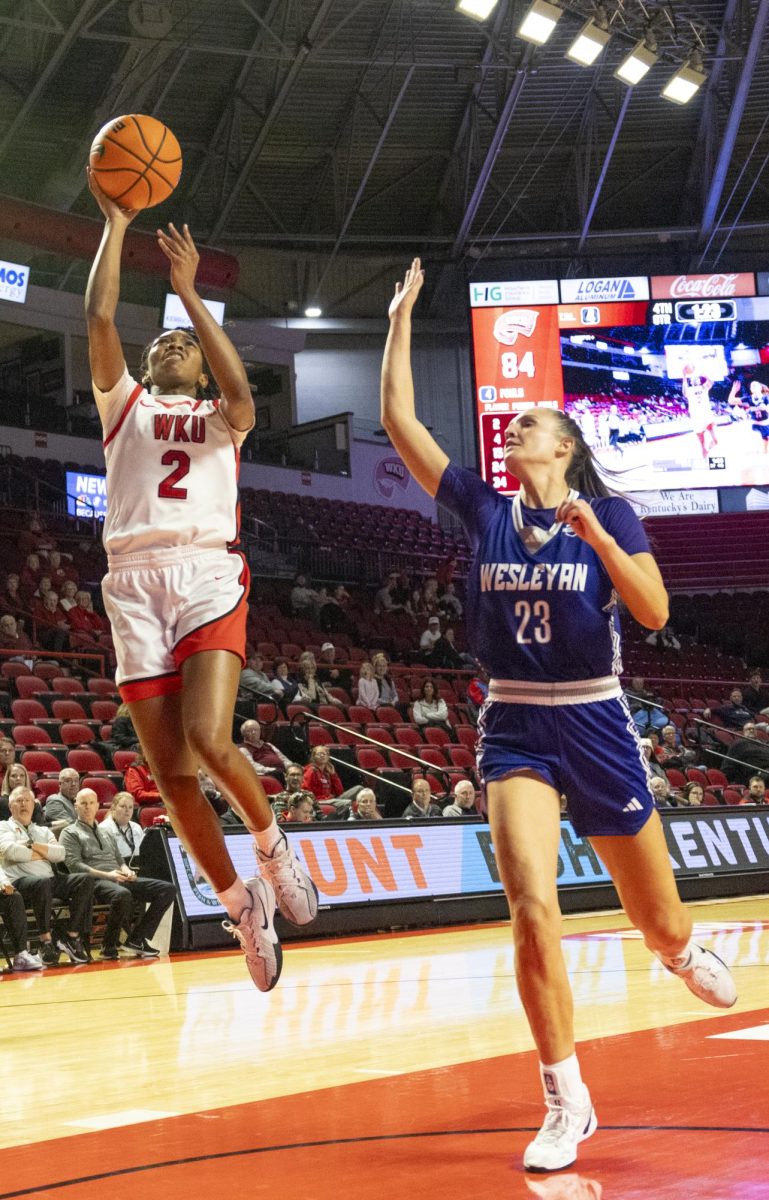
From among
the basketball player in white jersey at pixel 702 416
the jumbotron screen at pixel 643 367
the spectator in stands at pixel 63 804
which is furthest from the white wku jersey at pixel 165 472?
the basketball player in white jersey at pixel 702 416

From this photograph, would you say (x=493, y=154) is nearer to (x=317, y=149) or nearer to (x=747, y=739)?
(x=317, y=149)

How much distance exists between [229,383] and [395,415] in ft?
2.15

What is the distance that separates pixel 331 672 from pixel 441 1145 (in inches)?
552

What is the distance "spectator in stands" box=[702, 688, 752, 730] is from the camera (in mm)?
20703

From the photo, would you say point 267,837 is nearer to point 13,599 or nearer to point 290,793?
point 290,793

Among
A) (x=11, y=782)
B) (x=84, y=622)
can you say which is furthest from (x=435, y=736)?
(x=11, y=782)

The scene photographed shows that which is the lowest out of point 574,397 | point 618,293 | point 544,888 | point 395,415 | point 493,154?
point 544,888

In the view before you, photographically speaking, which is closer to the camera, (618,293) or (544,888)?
(544,888)

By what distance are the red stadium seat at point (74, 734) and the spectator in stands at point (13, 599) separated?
9.99 ft

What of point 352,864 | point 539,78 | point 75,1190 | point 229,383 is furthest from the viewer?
point 539,78

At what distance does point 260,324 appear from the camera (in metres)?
29.3

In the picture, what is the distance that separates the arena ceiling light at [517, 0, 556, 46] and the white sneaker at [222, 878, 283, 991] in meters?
16.5

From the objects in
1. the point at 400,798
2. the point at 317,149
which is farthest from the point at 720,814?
the point at 317,149

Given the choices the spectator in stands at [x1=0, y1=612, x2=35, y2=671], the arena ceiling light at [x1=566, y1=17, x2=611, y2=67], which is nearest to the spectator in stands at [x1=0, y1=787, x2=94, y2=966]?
the spectator in stands at [x1=0, y1=612, x2=35, y2=671]
